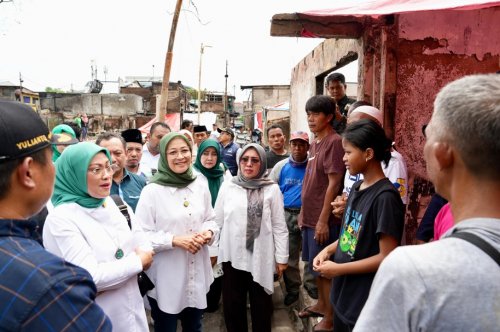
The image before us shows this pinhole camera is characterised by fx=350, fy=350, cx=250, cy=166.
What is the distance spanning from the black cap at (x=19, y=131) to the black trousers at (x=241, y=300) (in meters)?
2.28

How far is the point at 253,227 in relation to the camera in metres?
2.98

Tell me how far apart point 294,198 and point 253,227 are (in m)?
0.98

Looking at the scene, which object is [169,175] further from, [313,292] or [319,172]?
[313,292]

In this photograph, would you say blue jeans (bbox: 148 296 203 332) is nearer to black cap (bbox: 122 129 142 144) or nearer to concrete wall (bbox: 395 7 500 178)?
black cap (bbox: 122 129 142 144)

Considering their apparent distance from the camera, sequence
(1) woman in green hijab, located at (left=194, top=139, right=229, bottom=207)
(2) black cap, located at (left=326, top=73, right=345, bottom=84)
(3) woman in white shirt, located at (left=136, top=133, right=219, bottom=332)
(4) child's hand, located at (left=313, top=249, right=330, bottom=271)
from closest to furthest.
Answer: (4) child's hand, located at (left=313, top=249, right=330, bottom=271) → (3) woman in white shirt, located at (left=136, top=133, right=219, bottom=332) → (1) woman in green hijab, located at (left=194, top=139, right=229, bottom=207) → (2) black cap, located at (left=326, top=73, right=345, bottom=84)

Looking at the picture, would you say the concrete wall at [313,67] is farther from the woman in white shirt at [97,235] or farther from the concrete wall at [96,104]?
the concrete wall at [96,104]

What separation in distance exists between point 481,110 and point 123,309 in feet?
6.33

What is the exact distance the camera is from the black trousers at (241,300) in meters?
3.06

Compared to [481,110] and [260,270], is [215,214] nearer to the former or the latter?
[260,270]

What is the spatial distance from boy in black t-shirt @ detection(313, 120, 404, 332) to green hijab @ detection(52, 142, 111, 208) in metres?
1.40

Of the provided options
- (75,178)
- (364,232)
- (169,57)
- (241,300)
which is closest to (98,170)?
(75,178)

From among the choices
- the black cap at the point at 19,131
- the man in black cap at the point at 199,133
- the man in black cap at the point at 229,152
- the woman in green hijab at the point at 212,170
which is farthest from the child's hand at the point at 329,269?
the man in black cap at the point at 199,133

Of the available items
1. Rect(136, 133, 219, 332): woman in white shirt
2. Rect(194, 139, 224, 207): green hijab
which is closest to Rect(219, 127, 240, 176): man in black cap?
Rect(194, 139, 224, 207): green hijab

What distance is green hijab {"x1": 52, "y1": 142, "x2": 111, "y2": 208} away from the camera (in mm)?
1965
